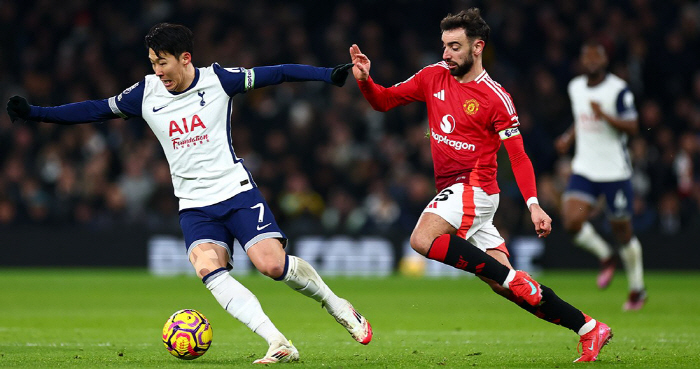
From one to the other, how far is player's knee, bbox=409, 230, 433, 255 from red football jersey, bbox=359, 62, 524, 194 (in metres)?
0.54

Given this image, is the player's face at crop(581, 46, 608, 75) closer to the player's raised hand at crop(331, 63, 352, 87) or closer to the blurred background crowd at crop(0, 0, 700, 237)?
the blurred background crowd at crop(0, 0, 700, 237)

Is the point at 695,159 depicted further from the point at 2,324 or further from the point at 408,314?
the point at 2,324

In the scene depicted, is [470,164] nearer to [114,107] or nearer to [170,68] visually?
[170,68]

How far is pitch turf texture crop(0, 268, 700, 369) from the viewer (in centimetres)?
673

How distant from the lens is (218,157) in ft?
21.9

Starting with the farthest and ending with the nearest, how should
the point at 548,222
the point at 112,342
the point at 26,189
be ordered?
the point at 26,189
the point at 112,342
the point at 548,222

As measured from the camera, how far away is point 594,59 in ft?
35.8

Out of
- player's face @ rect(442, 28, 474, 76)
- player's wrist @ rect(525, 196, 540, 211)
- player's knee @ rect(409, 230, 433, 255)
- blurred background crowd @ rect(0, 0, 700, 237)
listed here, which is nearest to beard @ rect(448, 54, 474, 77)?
player's face @ rect(442, 28, 474, 76)

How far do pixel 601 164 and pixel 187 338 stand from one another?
20.4ft

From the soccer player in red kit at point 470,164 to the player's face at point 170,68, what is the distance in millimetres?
1136

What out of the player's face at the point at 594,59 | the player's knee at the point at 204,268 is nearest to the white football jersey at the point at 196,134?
the player's knee at the point at 204,268

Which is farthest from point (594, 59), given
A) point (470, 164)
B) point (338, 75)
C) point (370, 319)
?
point (338, 75)

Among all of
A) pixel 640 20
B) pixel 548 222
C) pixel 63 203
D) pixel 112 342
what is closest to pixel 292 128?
pixel 63 203

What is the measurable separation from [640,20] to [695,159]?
3.69 meters
